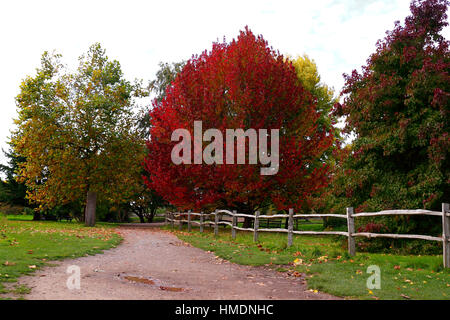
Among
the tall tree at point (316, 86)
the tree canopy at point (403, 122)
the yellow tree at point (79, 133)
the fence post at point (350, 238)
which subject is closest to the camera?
the fence post at point (350, 238)

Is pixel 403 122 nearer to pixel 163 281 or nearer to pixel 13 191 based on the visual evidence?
pixel 163 281

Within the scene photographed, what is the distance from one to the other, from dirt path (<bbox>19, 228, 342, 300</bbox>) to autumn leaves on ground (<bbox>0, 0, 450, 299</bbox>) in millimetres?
470

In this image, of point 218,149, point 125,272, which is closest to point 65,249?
point 125,272

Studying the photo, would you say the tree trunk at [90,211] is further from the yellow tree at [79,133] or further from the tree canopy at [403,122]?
the tree canopy at [403,122]

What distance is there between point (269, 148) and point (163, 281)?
Answer: 1373cm

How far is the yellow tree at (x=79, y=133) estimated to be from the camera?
26484 millimetres

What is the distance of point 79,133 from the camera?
2748 centimetres

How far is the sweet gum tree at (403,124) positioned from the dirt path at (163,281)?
22.6ft

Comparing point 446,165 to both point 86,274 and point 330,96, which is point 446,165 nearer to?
point 86,274

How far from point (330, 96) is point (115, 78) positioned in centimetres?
1766

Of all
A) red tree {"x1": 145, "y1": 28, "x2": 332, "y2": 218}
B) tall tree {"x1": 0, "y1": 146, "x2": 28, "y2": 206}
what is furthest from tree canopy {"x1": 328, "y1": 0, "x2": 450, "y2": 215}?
tall tree {"x1": 0, "y1": 146, "x2": 28, "y2": 206}

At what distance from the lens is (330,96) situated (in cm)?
3294

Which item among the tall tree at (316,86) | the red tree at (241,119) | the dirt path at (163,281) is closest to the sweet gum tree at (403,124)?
the red tree at (241,119)

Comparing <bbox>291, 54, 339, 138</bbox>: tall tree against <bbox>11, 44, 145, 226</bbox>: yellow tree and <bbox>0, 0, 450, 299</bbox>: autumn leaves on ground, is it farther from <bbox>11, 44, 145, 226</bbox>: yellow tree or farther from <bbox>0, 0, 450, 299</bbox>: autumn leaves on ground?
<bbox>11, 44, 145, 226</bbox>: yellow tree
